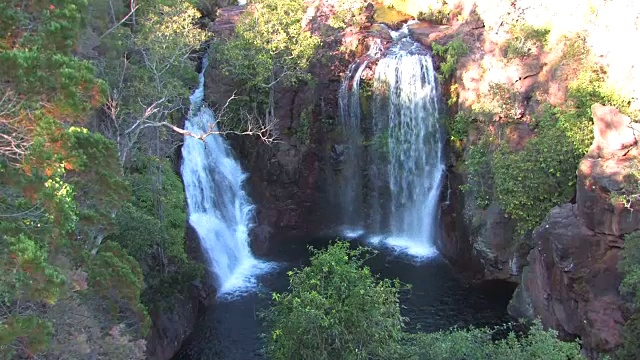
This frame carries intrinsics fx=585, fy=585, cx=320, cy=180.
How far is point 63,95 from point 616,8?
2137cm

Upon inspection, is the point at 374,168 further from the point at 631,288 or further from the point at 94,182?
the point at 94,182

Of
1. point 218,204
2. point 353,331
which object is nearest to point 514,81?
point 218,204

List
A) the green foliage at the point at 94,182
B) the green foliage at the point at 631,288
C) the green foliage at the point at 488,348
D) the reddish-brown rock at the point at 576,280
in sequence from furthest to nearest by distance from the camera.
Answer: the reddish-brown rock at the point at 576,280 < the green foliage at the point at 631,288 < the green foliage at the point at 488,348 < the green foliage at the point at 94,182

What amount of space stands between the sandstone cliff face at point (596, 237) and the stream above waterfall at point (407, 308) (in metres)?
3.99

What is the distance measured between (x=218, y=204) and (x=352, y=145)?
26.4ft

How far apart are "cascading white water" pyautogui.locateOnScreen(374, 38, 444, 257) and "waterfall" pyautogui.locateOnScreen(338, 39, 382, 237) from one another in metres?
1.05

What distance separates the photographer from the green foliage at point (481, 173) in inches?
1005

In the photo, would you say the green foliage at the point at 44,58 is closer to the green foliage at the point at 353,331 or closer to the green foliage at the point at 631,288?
the green foliage at the point at 353,331

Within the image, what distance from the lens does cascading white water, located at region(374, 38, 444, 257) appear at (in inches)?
1175

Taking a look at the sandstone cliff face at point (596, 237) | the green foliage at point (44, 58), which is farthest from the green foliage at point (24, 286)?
the sandstone cliff face at point (596, 237)

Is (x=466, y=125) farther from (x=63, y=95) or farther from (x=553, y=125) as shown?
(x=63, y=95)

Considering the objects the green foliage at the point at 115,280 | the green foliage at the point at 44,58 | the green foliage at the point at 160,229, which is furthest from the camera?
the green foliage at the point at 160,229

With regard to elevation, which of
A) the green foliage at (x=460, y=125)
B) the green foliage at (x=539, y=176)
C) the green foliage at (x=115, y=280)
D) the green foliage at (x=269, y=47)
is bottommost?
the green foliage at (x=115, y=280)

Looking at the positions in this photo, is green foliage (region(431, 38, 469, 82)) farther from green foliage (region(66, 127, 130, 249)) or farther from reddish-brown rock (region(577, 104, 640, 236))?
green foliage (region(66, 127, 130, 249))
